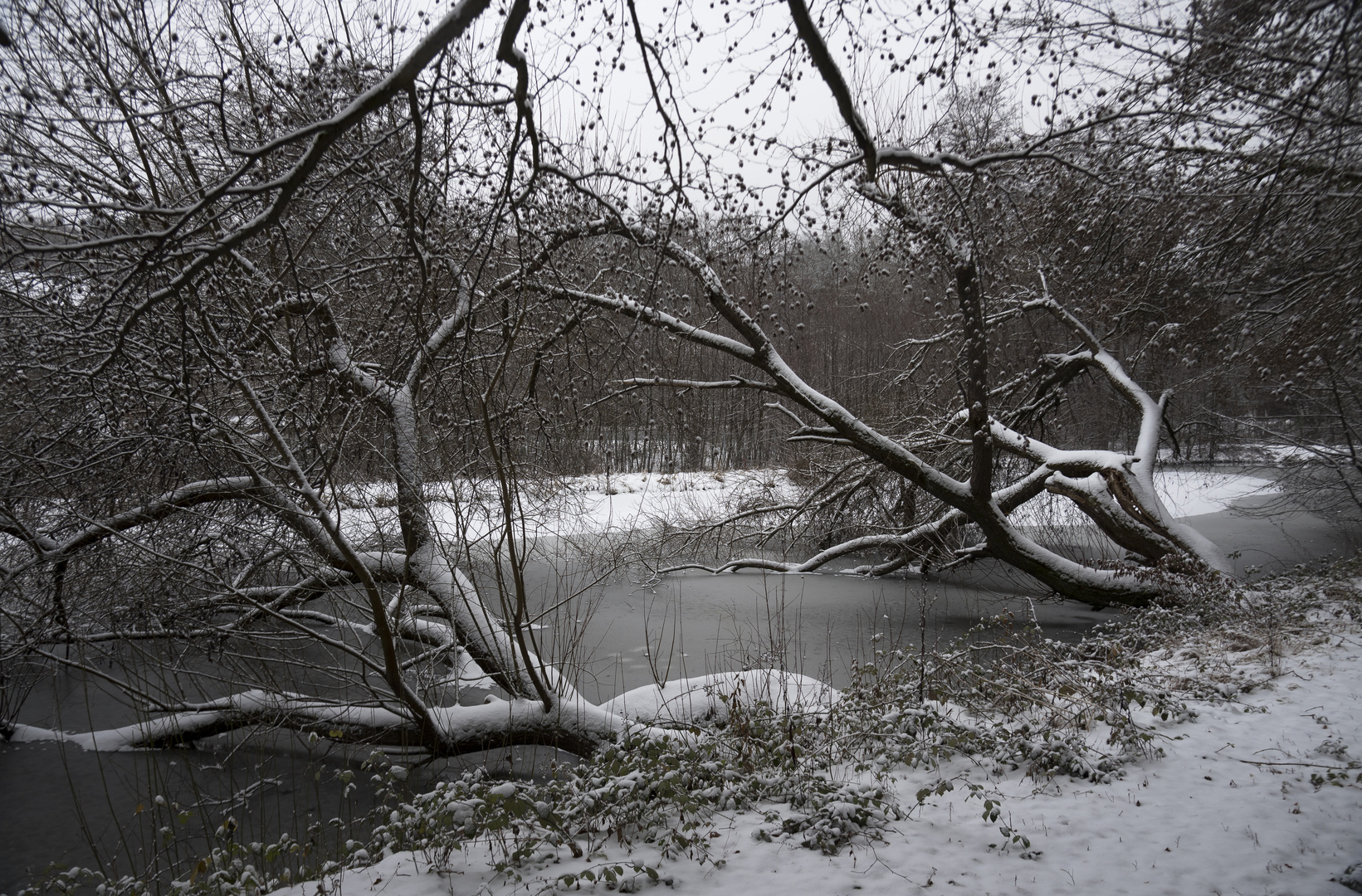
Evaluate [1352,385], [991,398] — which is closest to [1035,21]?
[1352,385]

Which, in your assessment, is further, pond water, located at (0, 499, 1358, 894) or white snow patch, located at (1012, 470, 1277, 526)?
white snow patch, located at (1012, 470, 1277, 526)

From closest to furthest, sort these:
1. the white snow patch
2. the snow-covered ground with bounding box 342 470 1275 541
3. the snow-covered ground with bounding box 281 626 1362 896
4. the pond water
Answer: the snow-covered ground with bounding box 281 626 1362 896, the pond water, the snow-covered ground with bounding box 342 470 1275 541, the white snow patch

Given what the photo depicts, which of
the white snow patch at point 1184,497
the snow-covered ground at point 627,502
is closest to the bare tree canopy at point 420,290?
the snow-covered ground at point 627,502

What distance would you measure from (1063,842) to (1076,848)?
0.06m

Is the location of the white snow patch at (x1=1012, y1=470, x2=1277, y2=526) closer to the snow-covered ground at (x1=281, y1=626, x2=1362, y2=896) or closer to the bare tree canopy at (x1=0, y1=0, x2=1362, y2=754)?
the bare tree canopy at (x1=0, y1=0, x2=1362, y2=754)

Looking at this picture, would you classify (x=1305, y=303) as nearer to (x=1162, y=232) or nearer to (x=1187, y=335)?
(x=1162, y=232)

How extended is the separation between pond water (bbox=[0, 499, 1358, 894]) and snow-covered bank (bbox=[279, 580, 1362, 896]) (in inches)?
41.3

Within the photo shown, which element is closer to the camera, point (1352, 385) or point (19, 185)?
point (19, 185)

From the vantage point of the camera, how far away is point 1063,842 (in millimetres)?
3225

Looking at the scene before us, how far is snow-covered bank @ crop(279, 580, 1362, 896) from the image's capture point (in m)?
2.91

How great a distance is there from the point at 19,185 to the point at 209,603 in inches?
107

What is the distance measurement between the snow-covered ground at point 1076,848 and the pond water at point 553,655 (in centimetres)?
101

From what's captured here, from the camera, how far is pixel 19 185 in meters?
4.10

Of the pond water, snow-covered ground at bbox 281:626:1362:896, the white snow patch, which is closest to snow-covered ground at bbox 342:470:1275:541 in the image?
the white snow patch
